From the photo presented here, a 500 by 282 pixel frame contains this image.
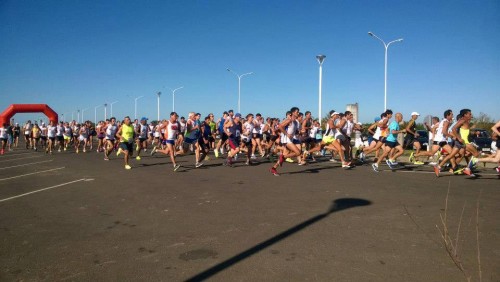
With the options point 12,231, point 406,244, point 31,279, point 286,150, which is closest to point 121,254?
point 31,279

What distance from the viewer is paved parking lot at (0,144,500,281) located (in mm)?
3484

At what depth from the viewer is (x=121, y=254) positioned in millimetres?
3943

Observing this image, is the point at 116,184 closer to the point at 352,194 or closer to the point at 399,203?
the point at 352,194

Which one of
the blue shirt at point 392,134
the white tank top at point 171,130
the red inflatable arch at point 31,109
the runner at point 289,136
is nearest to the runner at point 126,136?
the white tank top at point 171,130

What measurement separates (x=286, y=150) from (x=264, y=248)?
756 cm

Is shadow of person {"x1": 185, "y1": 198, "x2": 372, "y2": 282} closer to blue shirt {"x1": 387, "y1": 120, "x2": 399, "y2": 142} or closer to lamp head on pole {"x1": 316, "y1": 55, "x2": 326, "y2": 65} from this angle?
blue shirt {"x1": 387, "y1": 120, "x2": 399, "y2": 142}

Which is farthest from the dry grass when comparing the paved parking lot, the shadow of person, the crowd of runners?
the crowd of runners

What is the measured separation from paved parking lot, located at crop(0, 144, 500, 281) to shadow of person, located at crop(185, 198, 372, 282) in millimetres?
20

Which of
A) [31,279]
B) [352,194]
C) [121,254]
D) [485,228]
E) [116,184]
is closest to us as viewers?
[31,279]

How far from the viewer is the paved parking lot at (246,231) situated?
3484 millimetres

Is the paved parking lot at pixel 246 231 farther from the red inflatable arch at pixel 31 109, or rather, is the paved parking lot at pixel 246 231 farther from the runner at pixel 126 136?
the red inflatable arch at pixel 31 109

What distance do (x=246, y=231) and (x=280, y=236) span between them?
1.68 feet

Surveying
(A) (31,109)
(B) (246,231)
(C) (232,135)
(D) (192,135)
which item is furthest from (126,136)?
(A) (31,109)

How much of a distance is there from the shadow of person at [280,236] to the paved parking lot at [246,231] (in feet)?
0.06
